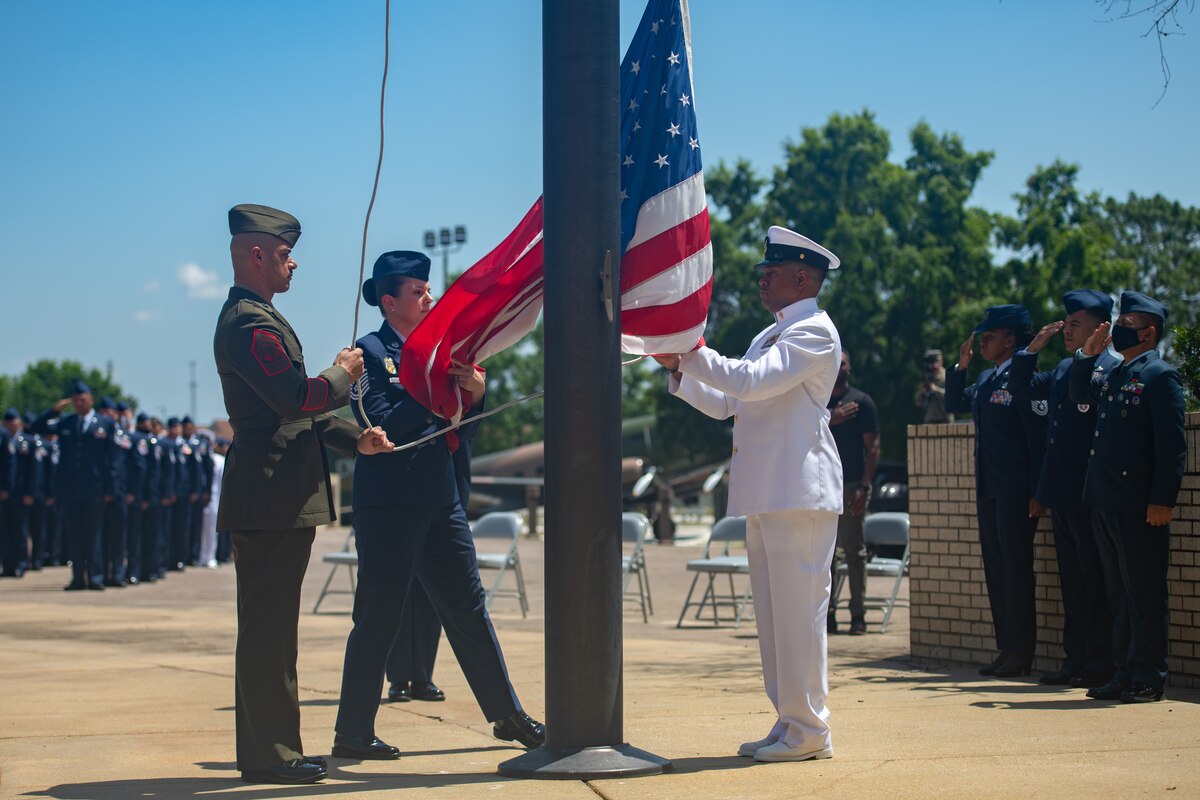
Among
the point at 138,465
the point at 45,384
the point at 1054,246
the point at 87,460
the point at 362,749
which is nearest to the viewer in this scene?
the point at 362,749

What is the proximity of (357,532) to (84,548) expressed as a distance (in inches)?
500

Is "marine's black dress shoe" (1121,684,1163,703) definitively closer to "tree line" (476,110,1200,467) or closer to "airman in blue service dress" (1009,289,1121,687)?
"airman in blue service dress" (1009,289,1121,687)

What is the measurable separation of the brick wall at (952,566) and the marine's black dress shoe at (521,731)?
3574 millimetres

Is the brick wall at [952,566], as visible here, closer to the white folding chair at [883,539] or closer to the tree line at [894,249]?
the white folding chair at [883,539]

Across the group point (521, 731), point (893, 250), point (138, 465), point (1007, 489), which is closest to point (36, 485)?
point (138, 465)

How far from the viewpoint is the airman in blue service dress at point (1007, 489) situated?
7.94 m

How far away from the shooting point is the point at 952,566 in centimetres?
877

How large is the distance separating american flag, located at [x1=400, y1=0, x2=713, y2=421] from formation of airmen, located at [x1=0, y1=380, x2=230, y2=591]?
509 inches

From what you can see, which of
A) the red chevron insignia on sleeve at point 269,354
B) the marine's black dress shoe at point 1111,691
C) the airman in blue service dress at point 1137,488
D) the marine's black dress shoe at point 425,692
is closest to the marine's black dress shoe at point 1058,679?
the airman in blue service dress at point 1137,488

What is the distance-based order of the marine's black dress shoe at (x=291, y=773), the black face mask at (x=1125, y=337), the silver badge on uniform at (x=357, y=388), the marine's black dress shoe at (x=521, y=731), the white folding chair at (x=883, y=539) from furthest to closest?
the white folding chair at (x=883, y=539)
the black face mask at (x=1125, y=337)
the silver badge on uniform at (x=357, y=388)
the marine's black dress shoe at (x=521, y=731)
the marine's black dress shoe at (x=291, y=773)

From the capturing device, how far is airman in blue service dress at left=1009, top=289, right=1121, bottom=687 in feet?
24.1

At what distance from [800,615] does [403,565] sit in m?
1.71

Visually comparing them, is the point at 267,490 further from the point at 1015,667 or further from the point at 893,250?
the point at 893,250

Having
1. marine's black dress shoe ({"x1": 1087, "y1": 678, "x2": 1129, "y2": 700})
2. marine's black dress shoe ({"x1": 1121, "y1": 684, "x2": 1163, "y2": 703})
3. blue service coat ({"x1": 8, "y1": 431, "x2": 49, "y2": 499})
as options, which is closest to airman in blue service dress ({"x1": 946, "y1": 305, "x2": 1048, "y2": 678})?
marine's black dress shoe ({"x1": 1087, "y1": 678, "x2": 1129, "y2": 700})
